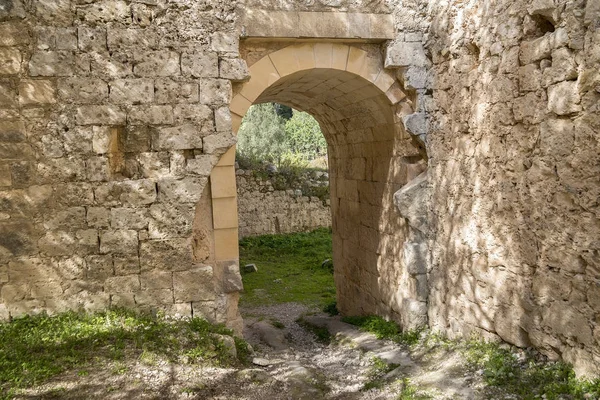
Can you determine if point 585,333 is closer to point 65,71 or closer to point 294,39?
point 294,39

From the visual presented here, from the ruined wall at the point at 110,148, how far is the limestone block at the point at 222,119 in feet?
0.07

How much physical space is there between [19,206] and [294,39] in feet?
11.1

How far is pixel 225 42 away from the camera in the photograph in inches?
217

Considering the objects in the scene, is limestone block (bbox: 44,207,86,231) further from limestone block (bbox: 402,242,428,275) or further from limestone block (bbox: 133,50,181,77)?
limestone block (bbox: 402,242,428,275)

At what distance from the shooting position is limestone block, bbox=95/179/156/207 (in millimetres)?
5320

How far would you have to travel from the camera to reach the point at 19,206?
5156 mm

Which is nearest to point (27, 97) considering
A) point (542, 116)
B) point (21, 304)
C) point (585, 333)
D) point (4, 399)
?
point (21, 304)

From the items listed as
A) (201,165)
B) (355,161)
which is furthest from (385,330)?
(201,165)

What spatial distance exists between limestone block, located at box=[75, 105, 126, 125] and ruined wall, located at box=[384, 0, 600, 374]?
3.22 m

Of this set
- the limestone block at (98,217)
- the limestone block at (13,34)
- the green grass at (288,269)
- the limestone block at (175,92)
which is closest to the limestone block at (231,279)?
the limestone block at (98,217)

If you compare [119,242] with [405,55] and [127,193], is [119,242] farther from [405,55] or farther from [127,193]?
[405,55]

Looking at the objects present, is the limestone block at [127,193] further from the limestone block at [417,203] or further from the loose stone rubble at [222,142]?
the limestone block at [417,203]

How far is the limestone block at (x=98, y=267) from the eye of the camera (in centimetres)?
533

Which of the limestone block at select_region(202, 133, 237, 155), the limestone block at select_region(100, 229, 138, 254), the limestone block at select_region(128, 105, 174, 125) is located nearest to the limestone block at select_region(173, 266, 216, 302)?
the limestone block at select_region(100, 229, 138, 254)
